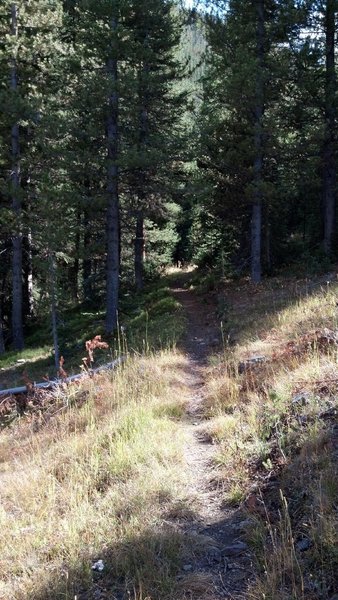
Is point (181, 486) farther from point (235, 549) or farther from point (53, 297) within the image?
point (53, 297)

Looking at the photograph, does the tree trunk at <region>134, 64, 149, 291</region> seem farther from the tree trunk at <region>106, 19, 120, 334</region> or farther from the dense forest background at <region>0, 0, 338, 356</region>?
the tree trunk at <region>106, 19, 120, 334</region>

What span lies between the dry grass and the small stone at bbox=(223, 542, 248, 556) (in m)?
0.30

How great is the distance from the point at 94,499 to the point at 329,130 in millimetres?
16632

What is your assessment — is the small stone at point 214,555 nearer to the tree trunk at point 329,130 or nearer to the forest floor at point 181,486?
the forest floor at point 181,486

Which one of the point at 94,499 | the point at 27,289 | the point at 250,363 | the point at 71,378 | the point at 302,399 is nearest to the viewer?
the point at 94,499

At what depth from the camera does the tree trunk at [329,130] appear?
16.8 meters

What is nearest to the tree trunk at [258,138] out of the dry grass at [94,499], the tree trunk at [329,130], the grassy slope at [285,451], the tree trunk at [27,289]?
the tree trunk at [329,130]

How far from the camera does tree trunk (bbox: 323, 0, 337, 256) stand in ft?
55.0

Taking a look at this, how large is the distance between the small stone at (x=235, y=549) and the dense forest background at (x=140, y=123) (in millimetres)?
11268

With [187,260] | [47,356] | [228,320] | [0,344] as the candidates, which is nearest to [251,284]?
[228,320]

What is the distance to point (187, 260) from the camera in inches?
1406

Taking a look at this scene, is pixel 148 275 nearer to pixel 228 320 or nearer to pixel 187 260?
pixel 187 260

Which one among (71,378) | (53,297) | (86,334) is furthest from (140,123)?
(71,378)

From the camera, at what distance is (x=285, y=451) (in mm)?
4008
